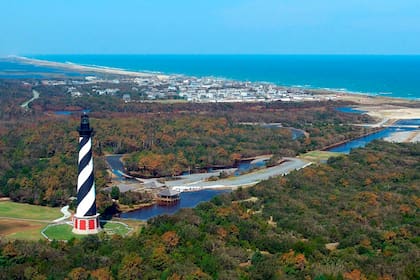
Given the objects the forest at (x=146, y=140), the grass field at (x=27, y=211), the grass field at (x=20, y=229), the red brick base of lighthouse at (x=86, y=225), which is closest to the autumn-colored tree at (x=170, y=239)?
the red brick base of lighthouse at (x=86, y=225)

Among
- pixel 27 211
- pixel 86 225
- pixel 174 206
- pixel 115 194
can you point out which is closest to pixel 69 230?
pixel 86 225

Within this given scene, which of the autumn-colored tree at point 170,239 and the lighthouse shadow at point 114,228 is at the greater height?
the autumn-colored tree at point 170,239

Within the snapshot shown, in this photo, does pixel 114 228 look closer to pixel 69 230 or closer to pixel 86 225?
pixel 86 225

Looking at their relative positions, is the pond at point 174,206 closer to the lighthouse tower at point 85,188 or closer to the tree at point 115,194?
the tree at point 115,194

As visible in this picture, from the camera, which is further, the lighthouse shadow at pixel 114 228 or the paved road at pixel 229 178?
the paved road at pixel 229 178

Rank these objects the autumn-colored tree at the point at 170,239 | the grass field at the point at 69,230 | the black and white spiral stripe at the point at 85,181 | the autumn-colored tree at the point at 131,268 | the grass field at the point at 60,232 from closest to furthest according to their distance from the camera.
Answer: the autumn-colored tree at the point at 131,268
the autumn-colored tree at the point at 170,239
the black and white spiral stripe at the point at 85,181
the grass field at the point at 60,232
the grass field at the point at 69,230

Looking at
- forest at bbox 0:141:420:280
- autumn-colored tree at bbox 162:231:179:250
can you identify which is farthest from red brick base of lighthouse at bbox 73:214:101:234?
autumn-colored tree at bbox 162:231:179:250

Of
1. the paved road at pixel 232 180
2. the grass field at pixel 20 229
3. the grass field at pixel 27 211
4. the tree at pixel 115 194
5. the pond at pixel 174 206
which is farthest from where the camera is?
the paved road at pixel 232 180
